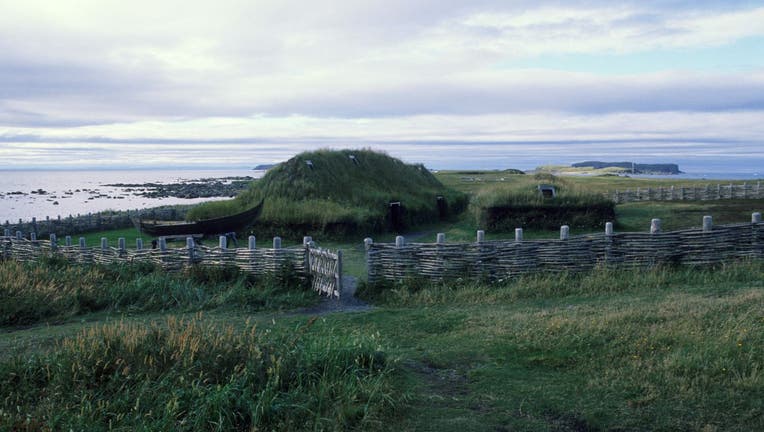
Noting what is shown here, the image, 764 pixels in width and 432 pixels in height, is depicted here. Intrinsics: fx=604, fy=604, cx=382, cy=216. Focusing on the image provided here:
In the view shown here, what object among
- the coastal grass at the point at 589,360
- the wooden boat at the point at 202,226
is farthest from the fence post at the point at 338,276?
the wooden boat at the point at 202,226

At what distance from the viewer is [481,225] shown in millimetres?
23797

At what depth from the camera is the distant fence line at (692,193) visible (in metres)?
38.8

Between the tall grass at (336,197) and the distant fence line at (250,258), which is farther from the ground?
the tall grass at (336,197)

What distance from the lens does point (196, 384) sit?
545 centimetres

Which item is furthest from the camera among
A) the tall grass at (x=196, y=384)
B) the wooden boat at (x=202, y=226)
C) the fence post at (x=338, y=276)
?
the wooden boat at (x=202, y=226)

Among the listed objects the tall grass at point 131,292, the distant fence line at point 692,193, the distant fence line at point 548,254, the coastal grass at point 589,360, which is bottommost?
the tall grass at point 131,292

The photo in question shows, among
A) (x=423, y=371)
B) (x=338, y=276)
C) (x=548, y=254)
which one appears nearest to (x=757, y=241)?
(x=548, y=254)

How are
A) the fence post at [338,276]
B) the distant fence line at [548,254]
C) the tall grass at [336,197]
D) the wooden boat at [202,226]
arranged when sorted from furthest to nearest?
the tall grass at [336,197]
the wooden boat at [202,226]
the distant fence line at [548,254]
the fence post at [338,276]

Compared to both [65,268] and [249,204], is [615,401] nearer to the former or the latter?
[65,268]

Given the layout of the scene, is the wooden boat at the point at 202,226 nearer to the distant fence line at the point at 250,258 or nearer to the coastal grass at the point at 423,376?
the distant fence line at the point at 250,258

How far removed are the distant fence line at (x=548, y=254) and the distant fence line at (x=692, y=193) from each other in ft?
91.2

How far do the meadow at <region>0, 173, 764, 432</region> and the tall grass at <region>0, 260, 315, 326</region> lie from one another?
3.59 ft

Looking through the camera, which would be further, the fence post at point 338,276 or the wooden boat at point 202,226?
the wooden boat at point 202,226

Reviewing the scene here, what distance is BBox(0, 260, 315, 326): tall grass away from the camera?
1025 cm
